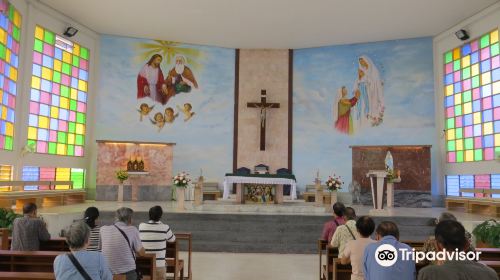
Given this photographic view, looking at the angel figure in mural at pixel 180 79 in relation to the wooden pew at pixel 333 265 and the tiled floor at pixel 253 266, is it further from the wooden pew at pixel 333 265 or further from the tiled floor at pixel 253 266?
the wooden pew at pixel 333 265

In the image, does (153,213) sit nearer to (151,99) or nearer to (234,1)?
(234,1)

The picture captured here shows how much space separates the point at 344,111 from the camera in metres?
15.2

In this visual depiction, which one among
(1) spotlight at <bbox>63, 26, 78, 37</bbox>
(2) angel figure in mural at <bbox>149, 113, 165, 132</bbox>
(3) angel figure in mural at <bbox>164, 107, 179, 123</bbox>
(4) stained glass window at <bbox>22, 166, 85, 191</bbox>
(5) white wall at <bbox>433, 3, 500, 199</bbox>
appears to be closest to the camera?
(5) white wall at <bbox>433, 3, 500, 199</bbox>

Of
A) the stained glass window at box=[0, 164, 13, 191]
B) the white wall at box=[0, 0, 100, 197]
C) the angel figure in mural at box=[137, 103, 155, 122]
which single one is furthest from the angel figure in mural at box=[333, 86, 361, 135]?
the stained glass window at box=[0, 164, 13, 191]

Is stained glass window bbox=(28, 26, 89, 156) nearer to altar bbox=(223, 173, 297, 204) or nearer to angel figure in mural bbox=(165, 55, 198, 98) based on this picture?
angel figure in mural bbox=(165, 55, 198, 98)

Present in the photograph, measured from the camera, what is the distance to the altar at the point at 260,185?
1083 centimetres

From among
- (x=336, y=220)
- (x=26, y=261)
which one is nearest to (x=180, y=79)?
(x=336, y=220)

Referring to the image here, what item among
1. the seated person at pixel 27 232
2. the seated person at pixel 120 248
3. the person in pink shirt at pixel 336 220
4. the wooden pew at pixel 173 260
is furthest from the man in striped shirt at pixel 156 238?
the person in pink shirt at pixel 336 220

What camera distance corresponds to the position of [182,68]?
15.5 metres

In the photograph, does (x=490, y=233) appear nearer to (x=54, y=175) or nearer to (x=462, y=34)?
(x=462, y=34)

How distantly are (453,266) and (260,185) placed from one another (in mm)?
9514

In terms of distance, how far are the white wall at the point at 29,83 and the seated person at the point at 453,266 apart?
11208mm

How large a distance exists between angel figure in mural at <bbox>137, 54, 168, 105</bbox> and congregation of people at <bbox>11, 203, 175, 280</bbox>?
36.1 ft

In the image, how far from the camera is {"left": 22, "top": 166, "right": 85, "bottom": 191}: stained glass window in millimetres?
12139
